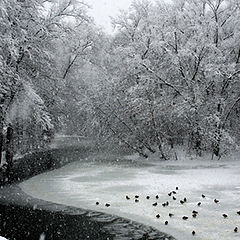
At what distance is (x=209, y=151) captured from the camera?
25.2 metres

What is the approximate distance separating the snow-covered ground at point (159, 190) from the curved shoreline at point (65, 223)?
0.45 metres

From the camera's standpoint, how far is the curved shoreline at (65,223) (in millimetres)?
9414

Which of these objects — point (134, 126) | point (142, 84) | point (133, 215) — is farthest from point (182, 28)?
point (133, 215)

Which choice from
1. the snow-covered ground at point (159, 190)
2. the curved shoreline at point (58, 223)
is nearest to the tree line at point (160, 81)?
the snow-covered ground at point (159, 190)

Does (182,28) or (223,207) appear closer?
(223,207)

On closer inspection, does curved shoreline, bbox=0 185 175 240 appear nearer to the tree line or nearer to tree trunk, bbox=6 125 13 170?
the tree line

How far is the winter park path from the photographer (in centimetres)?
996

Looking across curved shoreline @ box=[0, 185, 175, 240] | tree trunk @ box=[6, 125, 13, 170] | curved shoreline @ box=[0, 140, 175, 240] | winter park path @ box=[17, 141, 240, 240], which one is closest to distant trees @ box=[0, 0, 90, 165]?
tree trunk @ box=[6, 125, 13, 170]

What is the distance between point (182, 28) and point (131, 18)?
8441 millimetres

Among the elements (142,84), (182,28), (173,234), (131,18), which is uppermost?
(131,18)

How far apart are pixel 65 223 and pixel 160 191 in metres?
4.84

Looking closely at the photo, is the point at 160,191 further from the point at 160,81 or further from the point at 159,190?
the point at 160,81

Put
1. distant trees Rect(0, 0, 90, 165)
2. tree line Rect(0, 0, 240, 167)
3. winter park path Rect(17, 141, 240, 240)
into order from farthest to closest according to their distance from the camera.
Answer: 1. tree line Rect(0, 0, 240, 167)
2. distant trees Rect(0, 0, 90, 165)
3. winter park path Rect(17, 141, 240, 240)

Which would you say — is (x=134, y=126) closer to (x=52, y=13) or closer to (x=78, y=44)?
(x=52, y=13)
